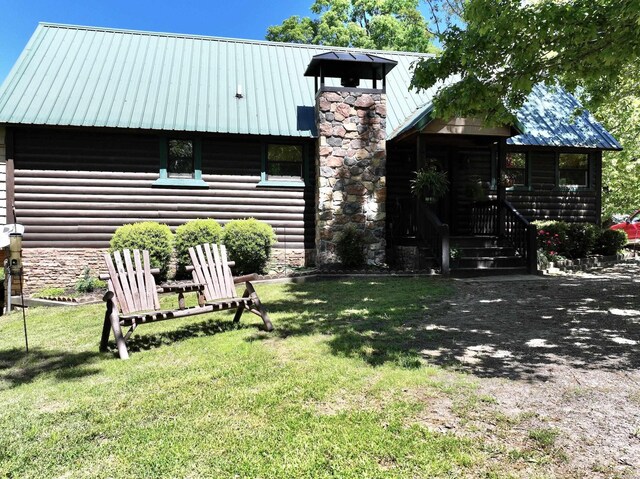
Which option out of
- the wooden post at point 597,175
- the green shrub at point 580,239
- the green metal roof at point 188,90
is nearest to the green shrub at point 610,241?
the green shrub at point 580,239

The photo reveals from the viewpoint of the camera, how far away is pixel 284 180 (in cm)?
1185

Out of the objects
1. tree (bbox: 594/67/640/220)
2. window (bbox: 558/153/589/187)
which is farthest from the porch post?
tree (bbox: 594/67/640/220)

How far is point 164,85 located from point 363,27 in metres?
20.3

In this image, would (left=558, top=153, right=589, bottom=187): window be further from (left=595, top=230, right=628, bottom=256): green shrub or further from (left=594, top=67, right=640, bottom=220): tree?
(left=594, top=67, right=640, bottom=220): tree

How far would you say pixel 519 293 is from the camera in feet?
25.7

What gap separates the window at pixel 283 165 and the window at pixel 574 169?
323 inches

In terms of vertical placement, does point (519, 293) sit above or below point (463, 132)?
below

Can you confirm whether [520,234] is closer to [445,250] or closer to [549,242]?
[549,242]

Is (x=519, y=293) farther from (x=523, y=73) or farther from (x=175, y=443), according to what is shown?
(x=175, y=443)

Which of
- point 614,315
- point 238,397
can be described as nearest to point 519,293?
point 614,315

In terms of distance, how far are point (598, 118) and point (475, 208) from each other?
11.1m

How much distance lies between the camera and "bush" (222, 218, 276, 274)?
10070mm

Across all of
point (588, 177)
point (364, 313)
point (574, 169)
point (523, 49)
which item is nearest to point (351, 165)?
point (523, 49)

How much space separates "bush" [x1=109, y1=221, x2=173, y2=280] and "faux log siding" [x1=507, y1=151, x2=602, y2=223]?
9.92m
